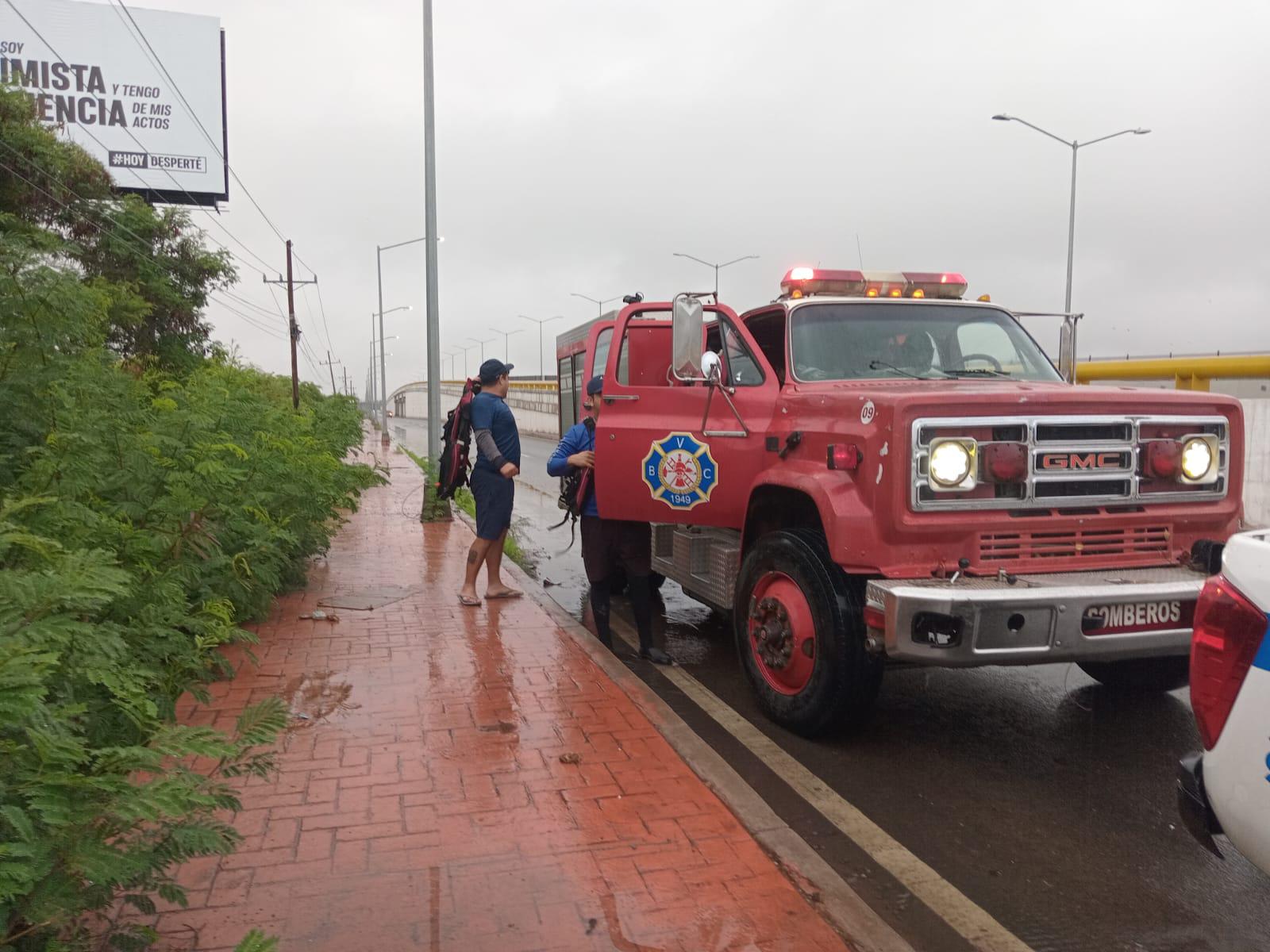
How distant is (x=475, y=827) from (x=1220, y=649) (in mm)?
2706

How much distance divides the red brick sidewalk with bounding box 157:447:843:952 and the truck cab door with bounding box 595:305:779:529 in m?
1.13

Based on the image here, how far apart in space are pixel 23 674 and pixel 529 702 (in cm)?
341

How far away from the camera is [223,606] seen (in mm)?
5449

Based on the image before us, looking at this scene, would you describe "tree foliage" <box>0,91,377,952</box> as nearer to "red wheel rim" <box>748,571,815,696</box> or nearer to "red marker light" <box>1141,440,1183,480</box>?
"red wheel rim" <box>748,571,815,696</box>

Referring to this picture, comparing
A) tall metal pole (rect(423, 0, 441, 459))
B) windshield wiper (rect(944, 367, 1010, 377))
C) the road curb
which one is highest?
tall metal pole (rect(423, 0, 441, 459))

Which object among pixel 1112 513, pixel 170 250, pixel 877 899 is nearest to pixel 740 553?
pixel 1112 513

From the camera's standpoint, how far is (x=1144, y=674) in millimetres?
5930

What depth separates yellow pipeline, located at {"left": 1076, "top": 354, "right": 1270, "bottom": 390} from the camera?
451 inches

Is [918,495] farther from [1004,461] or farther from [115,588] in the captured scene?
[115,588]

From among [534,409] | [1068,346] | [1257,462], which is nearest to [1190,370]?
[1257,462]

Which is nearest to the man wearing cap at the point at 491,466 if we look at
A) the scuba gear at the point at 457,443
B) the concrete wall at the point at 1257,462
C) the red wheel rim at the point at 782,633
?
the scuba gear at the point at 457,443

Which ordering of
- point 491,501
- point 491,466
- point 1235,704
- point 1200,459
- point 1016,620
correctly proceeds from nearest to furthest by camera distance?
point 1235,704 → point 1016,620 → point 1200,459 → point 491,466 → point 491,501

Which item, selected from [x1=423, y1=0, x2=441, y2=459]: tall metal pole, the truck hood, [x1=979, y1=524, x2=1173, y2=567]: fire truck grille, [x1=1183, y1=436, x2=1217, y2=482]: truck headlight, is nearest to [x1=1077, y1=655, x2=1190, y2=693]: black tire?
[x1=979, y1=524, x2=1173, y2=567]: fire truck grille

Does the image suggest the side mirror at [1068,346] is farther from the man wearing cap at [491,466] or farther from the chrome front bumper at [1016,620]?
the man wearing cap at [491,466]
